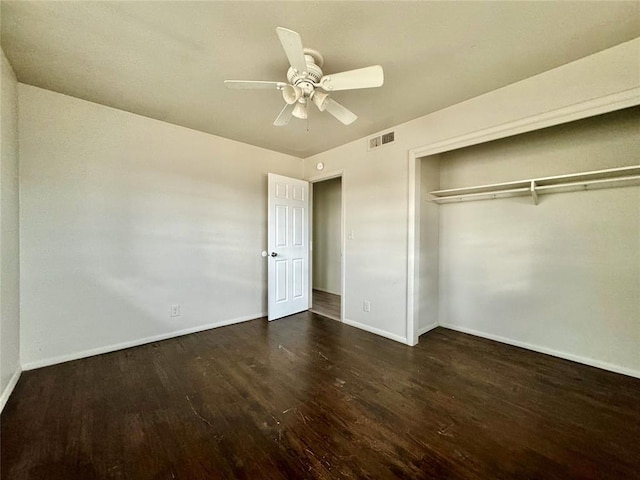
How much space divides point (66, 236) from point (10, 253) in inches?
17.3

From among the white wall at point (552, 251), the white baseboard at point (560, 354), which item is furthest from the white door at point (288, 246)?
the white baseboard at point (560, 354)

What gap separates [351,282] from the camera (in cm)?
346

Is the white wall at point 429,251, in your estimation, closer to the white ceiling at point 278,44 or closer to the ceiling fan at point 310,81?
the white ceiling at point 278,44

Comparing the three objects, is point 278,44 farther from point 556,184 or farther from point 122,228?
point 556,184

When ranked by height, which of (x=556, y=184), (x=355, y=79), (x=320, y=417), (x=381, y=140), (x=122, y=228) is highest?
(x=381, y=140)

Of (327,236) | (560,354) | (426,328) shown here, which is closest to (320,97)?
(426,328)

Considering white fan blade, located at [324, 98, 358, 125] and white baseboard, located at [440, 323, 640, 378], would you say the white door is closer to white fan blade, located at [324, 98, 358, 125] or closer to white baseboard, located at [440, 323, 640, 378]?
white fan blade, located at [324, 98, 358, 125]

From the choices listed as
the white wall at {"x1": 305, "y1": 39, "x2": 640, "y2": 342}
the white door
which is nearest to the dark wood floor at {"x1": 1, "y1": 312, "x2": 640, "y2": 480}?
the white wall at {"x1": 305, "y1": 39, "x2": 640, "y2": 342}

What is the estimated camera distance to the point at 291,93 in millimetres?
1719

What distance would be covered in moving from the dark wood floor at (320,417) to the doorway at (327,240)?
2.77 metres

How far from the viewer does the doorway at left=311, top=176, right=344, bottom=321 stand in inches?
210

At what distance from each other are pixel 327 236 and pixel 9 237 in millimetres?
4460

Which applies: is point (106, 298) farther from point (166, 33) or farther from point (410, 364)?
point (410, 364)

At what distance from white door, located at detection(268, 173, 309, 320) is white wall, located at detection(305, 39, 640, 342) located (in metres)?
0.60
